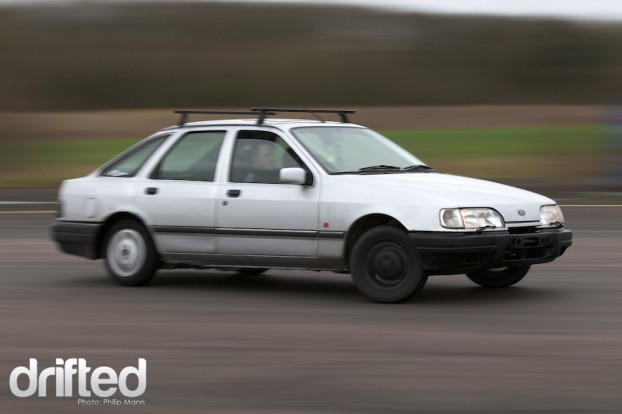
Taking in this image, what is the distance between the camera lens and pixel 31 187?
28.8 m

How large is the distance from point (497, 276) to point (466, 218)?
153cm

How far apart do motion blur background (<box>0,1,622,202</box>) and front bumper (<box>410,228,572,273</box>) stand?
44.4 m

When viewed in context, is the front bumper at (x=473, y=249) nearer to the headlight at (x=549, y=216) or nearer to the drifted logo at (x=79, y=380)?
the headlight at (x=549, y=216)

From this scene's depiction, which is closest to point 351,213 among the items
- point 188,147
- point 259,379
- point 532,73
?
point 188,147

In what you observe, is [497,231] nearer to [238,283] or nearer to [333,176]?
[333,176]

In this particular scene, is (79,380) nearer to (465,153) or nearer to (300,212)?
(300,212)

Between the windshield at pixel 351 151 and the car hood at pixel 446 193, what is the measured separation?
28 cm

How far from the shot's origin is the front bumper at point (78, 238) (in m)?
11.3

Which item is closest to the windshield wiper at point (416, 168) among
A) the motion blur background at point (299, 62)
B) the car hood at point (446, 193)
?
the car hood at point (446, 193)

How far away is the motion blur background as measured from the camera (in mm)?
78938

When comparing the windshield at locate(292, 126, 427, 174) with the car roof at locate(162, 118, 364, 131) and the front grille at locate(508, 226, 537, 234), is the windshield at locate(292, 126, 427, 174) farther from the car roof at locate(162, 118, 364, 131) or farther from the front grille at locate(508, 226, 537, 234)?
the front grille at locate(508, 226, 537, 234)

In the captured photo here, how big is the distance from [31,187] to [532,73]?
230 ft

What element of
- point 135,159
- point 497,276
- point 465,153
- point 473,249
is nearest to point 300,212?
point 473,249

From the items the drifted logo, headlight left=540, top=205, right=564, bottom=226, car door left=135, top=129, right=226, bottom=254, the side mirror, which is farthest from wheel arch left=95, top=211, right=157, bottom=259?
the drifted logo
